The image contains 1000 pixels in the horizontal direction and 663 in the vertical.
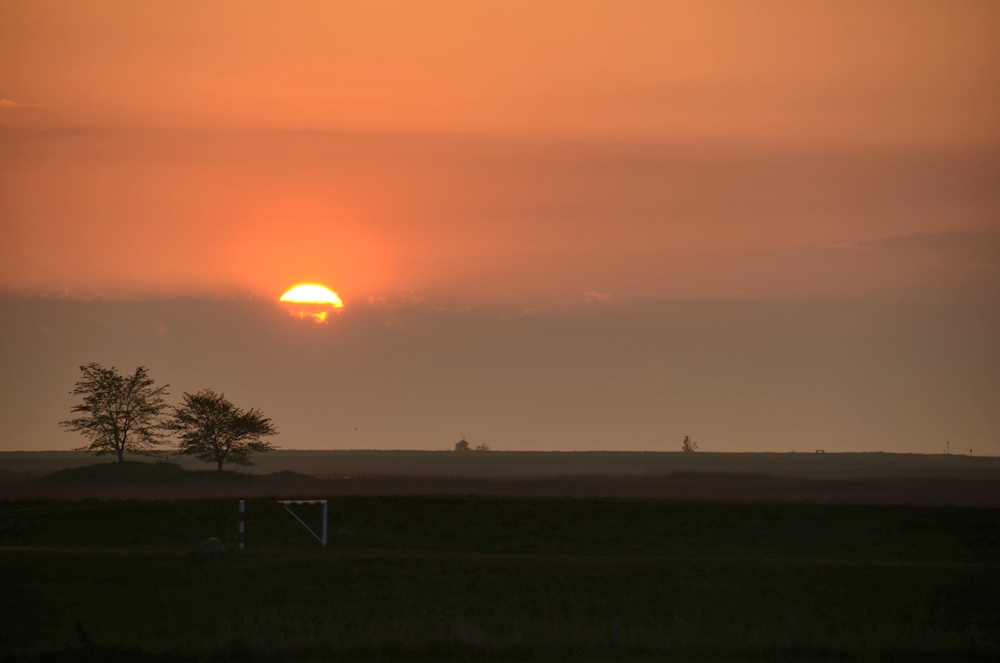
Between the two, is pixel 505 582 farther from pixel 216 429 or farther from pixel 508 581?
pixel 216 429

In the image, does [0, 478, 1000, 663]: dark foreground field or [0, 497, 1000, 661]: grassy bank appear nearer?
[0, 478, 1000, 663]: dark foreground field

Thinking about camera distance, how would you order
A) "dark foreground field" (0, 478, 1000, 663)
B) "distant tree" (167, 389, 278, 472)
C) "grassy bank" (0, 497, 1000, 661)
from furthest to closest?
"distant tree" (167, 389, 278, 472) < "grassy bank" (0, 497, 1000, 661) < "dark foreground field" (0, 478, 1000, 663)

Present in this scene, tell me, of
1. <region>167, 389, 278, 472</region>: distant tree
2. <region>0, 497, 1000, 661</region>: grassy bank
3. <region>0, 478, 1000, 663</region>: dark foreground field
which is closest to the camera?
<region>0, 478, 1000, 663</region>: dark foreground field

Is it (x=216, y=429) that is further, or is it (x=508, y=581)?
(x=216, y=429)

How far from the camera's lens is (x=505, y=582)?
31375 millimetres

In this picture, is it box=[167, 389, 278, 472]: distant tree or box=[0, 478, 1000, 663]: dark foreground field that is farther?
box=[167, 389, 278, 472]: distant tree

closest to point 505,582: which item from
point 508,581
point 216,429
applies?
point 508,581

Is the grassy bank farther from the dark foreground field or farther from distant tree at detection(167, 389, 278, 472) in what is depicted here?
distant tree at detection(167, 389, 278, 472)

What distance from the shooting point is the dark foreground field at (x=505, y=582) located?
81.4 ft

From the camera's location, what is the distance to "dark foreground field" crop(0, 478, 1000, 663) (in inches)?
977

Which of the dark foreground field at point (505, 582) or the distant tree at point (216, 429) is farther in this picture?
the distant tree at point (216, 429)

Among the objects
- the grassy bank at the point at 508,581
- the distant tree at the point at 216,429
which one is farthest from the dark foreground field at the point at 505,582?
the distant tree at the point at 216,429

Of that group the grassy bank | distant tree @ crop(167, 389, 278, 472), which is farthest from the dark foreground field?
distant tree @ crop(167, 389, 278, 472)

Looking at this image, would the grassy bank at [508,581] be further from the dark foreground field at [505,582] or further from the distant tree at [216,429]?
the distant tree at [216,429]
